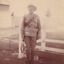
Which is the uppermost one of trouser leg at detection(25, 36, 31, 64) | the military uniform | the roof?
the roof

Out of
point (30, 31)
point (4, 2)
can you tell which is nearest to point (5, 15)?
point (4, 2)

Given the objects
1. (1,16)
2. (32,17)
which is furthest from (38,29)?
(1,16)

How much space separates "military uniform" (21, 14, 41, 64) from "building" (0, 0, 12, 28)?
0.23 metres

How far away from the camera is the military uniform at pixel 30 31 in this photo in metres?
2.24

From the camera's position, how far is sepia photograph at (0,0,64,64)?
7.32 feet

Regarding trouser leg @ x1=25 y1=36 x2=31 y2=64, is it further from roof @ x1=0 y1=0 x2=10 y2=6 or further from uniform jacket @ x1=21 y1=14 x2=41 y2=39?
roof @ x1=0 y1=0 x2=10 y2=6

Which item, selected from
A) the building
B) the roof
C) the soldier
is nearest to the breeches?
the soldier

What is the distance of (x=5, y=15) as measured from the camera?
93.4 inches

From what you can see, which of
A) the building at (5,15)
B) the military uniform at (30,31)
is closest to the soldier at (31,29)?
the military uniform at (30,31)

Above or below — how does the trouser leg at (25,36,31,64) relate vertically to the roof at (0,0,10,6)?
below

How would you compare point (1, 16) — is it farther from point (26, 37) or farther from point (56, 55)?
point (56, 55)

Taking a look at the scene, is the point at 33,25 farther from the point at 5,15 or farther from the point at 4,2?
the point at 4,2

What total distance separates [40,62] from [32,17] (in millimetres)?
540

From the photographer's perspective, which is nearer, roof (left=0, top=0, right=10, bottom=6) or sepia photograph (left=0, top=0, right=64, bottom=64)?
sepia photograph (left=0, top=0, right=64, bottom=64)
